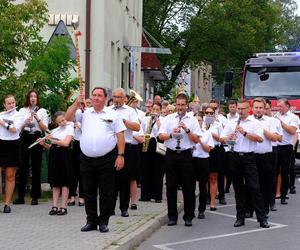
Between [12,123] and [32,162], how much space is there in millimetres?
1247

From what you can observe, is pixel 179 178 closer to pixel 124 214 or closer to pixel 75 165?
pixel 124 214

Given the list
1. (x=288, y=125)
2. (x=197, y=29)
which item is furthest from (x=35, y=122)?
(x=197, y=29)

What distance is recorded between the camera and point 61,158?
11953mm

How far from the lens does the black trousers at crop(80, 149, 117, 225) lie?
32.2ft

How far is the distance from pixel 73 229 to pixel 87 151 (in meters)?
1.14

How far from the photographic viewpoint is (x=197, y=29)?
45438 millimetres

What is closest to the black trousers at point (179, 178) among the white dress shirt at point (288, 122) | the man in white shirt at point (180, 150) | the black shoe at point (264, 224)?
the man in white shirt at point (180, 150)

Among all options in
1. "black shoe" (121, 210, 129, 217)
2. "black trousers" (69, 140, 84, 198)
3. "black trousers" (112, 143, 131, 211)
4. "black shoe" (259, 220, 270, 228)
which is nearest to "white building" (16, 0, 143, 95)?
"black trousers" (69, 140, 84, 198)

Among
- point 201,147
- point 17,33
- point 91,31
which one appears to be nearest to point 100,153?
point 201,147

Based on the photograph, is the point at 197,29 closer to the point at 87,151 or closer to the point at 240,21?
the point at 240,21

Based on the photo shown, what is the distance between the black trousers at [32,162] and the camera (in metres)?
12.9

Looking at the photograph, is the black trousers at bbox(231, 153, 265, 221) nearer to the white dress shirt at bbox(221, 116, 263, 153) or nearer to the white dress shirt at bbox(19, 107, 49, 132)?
the white dress shirt at bbox(221, 116, 263, 153)

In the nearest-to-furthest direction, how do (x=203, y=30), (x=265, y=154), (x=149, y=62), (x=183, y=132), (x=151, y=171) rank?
(x=183, y=132) → (x=265, y=154) → (x=151, y=171) → (x=149, y=62) → (x=203, y=30)

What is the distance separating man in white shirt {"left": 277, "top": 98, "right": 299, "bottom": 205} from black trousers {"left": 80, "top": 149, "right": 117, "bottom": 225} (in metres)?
5.79
